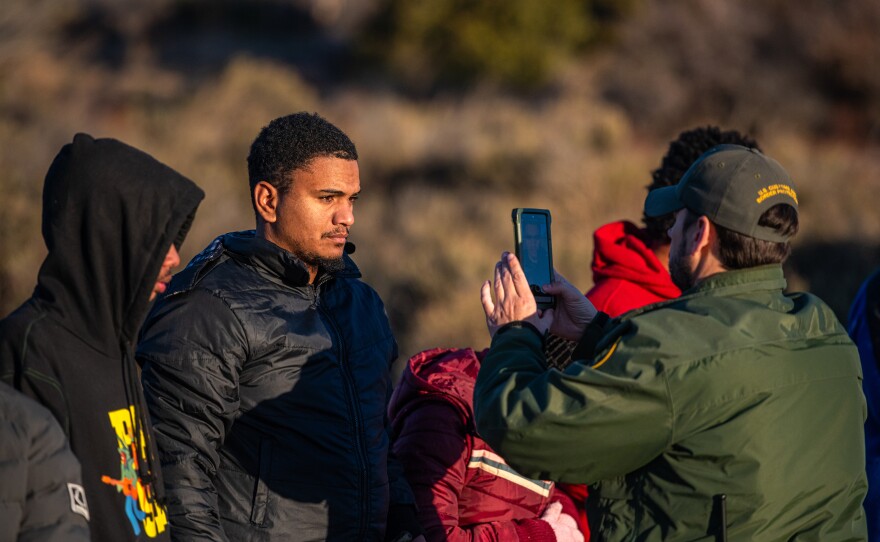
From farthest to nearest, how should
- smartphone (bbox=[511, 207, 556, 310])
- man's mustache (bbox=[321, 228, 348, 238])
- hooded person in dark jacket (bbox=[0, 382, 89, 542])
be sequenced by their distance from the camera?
man's mustache (bbox=[321, 228, 348, 238])
smartphone (bbox=[511, 207, 556, 310])
hooded person in dark jacket (bbox=[0, 382, 89, 542])

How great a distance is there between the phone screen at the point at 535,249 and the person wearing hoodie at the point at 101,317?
1.10 m

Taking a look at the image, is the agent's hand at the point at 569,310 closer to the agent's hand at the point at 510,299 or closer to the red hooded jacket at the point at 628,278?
the agent's hand at the point at 510,299

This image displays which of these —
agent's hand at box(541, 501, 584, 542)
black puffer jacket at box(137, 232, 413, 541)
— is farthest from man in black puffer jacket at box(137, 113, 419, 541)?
agent's hand at box(541, 501, 584, 542)

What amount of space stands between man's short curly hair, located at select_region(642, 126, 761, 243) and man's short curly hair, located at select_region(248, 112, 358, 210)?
4.64ft

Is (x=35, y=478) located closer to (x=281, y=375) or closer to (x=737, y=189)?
(x=281, y=375)

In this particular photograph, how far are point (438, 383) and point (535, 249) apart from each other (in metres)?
0.68

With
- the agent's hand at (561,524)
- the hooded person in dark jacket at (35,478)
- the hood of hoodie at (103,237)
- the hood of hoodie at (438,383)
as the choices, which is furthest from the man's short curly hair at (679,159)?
the hooded person in dark jacket at (35,478)

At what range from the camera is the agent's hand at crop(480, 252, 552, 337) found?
3.27 metres

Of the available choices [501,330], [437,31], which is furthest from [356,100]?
[501,330]

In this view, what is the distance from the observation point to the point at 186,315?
3.39 meters

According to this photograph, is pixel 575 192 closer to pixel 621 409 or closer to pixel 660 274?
pixel 660 274

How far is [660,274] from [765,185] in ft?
5.21

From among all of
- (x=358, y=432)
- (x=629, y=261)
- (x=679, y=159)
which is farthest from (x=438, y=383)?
(x=679, y=159)

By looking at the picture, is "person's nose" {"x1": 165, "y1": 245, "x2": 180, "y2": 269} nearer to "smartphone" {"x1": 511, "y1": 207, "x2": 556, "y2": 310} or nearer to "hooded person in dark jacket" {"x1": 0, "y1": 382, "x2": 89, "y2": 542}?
"hooded person in dark jacket" {"x1": 0, "y1": 382, "x2": 89, "y2": 542}
